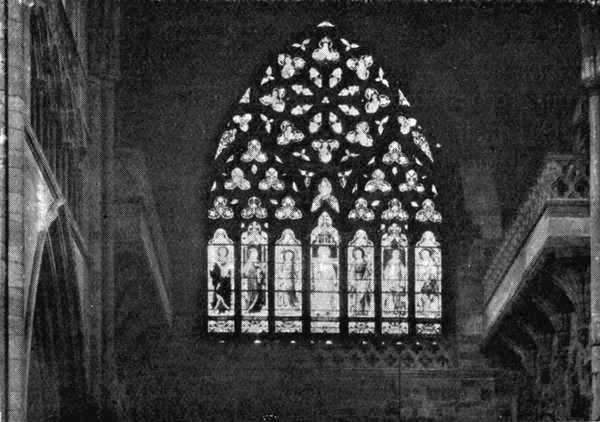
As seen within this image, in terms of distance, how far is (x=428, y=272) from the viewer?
29984 mm

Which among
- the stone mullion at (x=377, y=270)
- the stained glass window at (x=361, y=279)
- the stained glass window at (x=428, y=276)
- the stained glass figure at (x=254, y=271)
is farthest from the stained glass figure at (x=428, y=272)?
the stained glass figure at (x=254, y=271)

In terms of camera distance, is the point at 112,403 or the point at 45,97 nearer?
the point at 45,97

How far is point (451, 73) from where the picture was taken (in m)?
30.1

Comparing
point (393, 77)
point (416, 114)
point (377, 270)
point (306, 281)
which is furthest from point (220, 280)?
point (393, 77)

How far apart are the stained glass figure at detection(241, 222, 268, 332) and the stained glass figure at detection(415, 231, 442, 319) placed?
1.97 m

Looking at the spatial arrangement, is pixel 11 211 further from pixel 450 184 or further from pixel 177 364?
pixel 450 184

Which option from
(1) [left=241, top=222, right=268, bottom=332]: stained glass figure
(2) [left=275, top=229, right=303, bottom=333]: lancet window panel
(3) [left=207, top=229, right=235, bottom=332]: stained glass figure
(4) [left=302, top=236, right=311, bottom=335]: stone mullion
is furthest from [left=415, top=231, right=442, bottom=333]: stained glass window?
(3) [left=207, top=229, right=235, bottom=332]: stained glass figure

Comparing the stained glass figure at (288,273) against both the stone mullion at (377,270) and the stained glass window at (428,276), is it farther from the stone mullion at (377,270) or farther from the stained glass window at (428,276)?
the stained glass window at (428,276)

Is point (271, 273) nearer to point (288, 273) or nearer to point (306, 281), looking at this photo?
point (288, 273)

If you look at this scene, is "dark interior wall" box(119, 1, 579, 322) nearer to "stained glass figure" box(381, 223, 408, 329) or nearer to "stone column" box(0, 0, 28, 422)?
"stained glass figure" box(381, 223, 408, 329)

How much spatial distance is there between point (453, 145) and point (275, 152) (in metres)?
2.31

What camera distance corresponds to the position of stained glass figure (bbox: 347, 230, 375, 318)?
1176 inches

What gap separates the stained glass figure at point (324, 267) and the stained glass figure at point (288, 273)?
0.18 meters

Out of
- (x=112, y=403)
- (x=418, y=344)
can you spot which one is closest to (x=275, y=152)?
(x=418, y=344)
